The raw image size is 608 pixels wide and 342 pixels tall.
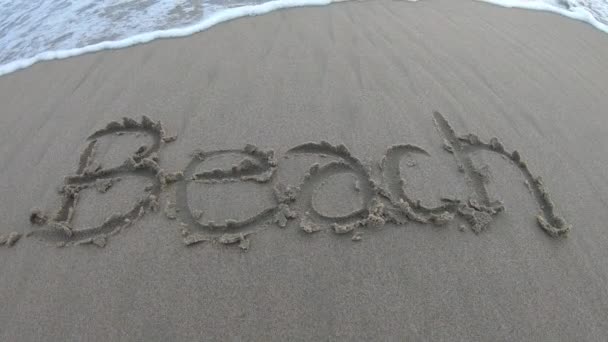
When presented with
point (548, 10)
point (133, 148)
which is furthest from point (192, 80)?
point (548, 10)

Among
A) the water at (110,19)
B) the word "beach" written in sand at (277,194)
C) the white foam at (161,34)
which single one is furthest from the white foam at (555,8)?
the word "beach" written in sand at (277,194)

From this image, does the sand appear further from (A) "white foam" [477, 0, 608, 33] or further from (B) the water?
(A) "white foam" [477, 0, 608, 33]

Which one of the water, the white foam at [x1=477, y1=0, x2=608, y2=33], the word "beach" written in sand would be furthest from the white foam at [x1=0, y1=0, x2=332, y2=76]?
the white foam at [x1=477, y1=0, x2=608, y2=33]

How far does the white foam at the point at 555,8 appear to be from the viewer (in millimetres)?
3650

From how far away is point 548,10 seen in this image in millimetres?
3779

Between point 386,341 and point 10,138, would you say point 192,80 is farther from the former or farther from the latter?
point 386,341

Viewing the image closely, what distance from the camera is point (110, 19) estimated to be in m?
3.78

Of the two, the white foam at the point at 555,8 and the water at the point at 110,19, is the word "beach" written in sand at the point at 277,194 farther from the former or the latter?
the white foam at the point at 555,8

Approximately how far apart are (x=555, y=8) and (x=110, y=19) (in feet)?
13.9

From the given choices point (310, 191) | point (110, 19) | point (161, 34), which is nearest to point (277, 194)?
point (310, 191)

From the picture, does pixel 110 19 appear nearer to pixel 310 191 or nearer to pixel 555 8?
pixel 310 191

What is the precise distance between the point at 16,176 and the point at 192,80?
1.21 metres

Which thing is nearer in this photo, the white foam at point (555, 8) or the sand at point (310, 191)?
the sand at point (310, 191)

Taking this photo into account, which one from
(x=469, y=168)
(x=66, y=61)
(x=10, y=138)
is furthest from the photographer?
(x=66, y=61)
